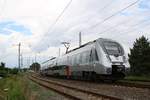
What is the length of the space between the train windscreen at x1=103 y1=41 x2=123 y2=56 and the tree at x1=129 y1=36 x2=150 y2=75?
32174 mm

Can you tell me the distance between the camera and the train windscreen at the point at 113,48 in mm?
24625

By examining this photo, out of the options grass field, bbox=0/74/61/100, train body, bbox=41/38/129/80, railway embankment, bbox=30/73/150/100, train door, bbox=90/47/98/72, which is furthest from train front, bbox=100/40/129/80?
grass field, bbox=0/74/61/100

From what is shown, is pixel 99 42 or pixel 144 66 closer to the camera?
pixel 99 42

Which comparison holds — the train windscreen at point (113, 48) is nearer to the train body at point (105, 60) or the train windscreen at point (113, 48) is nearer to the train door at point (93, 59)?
the train body at point (105, 60)

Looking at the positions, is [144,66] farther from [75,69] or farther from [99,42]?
[99,42]

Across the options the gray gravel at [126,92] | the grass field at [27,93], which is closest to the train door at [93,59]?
the grass field at [27,93]

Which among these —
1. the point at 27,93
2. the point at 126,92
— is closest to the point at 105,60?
the point at 27,93

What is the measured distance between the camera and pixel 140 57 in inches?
2625

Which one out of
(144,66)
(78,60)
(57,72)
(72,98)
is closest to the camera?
(72,98)

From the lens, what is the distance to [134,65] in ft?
214

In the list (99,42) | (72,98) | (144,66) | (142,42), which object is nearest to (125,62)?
(99,42)

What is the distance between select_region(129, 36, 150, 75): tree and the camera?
62138mm

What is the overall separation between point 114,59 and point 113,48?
1337mm

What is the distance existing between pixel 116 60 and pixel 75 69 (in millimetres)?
8922
